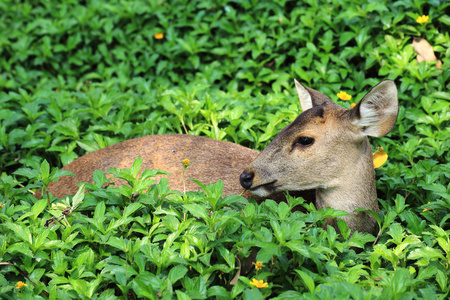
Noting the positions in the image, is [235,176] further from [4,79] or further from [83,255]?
[4,79]

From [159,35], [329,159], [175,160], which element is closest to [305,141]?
[329,159]

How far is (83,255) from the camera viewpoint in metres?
3.03

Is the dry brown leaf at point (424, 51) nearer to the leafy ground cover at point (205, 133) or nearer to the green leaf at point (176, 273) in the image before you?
the leafy ground cover at point (205, 133)

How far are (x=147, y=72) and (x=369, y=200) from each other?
12.7 ft

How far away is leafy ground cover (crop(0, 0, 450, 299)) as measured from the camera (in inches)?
114

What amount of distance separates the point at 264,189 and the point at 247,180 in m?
0.13

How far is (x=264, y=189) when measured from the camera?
3537 millimetres

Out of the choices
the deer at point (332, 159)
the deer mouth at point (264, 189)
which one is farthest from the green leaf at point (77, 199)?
the deer mouth at point (264, 189)

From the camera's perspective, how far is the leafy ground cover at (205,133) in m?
2.90

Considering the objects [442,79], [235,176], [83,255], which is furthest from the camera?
[442,79]

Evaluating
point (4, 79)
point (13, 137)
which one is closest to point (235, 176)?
point (13, 137)

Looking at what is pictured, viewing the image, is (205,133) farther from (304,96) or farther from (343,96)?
(343,96)

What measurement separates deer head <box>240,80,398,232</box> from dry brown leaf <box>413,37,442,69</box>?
8.01 ft

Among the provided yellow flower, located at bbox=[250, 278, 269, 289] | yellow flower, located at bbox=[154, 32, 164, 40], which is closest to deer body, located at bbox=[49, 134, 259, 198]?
yellow flower, located at bbox=[250, 278, 269, 289]
